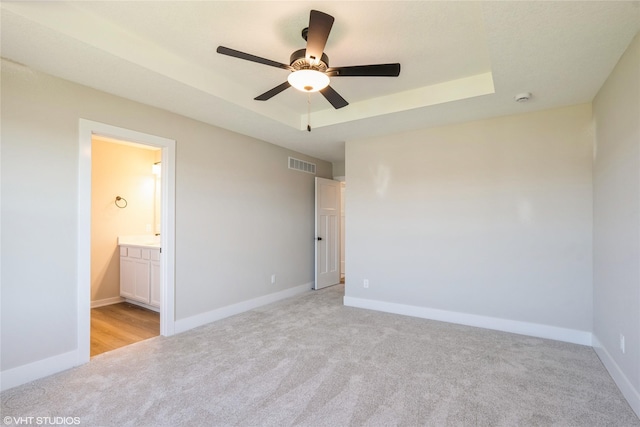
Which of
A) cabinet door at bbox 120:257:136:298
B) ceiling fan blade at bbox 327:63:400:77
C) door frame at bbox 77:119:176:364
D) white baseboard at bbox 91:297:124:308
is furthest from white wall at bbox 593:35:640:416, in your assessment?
white baseboard at bbox 91:297:124:308

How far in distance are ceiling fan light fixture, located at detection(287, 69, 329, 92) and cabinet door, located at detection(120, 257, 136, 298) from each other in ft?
12.5

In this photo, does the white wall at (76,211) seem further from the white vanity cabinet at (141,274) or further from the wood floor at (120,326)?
the white vanity cabinet at (141,274)

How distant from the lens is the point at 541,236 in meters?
3.43

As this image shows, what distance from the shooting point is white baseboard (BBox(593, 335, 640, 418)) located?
208 centimetres

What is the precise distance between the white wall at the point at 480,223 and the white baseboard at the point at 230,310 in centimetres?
102

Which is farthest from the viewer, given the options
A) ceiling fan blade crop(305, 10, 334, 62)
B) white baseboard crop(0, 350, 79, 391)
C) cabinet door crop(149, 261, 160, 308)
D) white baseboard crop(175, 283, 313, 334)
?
cabinet door crop(149, 261, 160, 308)

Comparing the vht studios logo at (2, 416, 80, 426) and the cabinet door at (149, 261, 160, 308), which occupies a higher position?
the cabinet door at (149, 261, 160, 308)

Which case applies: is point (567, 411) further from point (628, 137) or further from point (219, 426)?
point (219, 426)

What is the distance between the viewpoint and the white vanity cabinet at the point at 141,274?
165 inches

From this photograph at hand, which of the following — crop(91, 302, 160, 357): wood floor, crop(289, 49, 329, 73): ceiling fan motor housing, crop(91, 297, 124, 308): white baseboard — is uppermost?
crop(289, 49, 329, 73): ceiling fan motor housing

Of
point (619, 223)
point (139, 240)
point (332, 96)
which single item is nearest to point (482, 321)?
point (619, 223)

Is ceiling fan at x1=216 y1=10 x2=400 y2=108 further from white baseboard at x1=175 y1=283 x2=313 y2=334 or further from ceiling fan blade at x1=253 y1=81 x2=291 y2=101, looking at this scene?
white baseboard at x1=175 y1=283 x2=313 y2=334

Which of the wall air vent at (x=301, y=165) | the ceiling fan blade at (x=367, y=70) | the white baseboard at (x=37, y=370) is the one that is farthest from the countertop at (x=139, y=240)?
the ceiling fan blade at (x=367, y=70)

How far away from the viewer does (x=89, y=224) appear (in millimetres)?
2814
